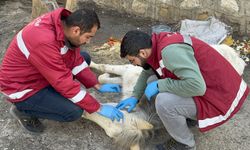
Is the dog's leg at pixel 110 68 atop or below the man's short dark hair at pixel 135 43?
below

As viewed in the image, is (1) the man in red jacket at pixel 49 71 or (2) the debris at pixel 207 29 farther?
(2) the debris at pixel 207 29

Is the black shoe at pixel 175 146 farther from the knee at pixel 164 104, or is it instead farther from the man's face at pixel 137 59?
the man's face at pixel 137 59

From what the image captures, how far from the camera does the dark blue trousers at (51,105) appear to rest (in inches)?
119

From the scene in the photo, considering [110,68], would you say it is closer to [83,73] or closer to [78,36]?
[83,73]

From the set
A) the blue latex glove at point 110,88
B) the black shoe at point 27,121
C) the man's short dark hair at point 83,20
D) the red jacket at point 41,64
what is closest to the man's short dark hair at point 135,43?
the man's short dark hair at point 83,20

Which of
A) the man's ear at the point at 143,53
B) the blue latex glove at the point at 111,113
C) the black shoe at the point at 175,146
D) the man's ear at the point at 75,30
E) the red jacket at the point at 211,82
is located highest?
the man's ear at the point at 75,30

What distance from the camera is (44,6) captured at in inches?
169

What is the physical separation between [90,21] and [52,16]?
311mm

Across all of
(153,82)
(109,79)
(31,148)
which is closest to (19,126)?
(31,148)

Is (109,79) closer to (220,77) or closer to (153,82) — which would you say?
(153,82)

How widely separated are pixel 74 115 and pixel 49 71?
1.51ft

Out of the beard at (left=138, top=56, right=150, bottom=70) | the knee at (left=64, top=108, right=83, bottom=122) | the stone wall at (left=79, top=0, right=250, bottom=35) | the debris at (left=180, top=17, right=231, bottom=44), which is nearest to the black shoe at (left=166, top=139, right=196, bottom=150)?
the beard at (left=138, top=56, right=150, bottom=70)

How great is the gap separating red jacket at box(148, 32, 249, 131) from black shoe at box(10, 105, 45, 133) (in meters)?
1.12

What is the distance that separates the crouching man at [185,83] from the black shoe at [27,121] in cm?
101
